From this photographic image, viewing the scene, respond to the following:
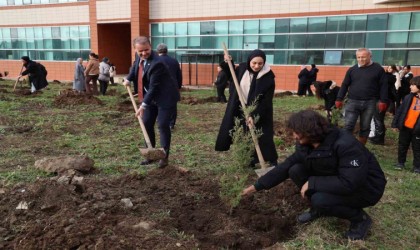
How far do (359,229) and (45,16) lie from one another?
27041mm

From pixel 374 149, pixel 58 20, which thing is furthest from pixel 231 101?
pixel 58 20

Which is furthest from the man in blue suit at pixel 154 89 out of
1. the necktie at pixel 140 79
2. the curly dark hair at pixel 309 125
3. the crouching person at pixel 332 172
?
the curly dark hair at pixel 309 125

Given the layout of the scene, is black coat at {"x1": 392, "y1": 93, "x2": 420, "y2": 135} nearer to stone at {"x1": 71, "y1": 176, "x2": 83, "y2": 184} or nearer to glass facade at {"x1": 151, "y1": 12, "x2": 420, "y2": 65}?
stone at {"x1": 71, "y1": 176, "x2": 83, "y2": 184}

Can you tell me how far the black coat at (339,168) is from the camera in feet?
8.28

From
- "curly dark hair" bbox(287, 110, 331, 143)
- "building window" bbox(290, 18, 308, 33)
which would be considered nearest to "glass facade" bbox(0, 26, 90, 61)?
"building window" bbox(290, 18, 308, 33)

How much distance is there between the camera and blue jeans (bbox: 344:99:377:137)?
5146 mm

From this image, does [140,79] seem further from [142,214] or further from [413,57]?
[413,57]

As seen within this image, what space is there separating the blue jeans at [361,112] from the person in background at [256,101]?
1667mm

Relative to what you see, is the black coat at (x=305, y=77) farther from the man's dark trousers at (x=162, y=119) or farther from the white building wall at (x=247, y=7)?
the man's dark trousers at (x=162, y=119)

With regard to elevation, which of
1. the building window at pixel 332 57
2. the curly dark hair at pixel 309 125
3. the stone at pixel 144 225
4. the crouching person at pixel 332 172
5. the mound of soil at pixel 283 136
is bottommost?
the mound of soil at pixel 283 136

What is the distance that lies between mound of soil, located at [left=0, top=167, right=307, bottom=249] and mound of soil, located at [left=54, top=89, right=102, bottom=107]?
23.3 feet

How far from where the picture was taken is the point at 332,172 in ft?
8.83

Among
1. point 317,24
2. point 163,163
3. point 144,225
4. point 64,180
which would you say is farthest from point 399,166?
point 317,24

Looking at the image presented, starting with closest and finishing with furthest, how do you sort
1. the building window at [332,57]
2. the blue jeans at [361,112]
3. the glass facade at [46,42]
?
the blue jeans at [361,112], the building window at [332,57], the glass facade at [46,42]
